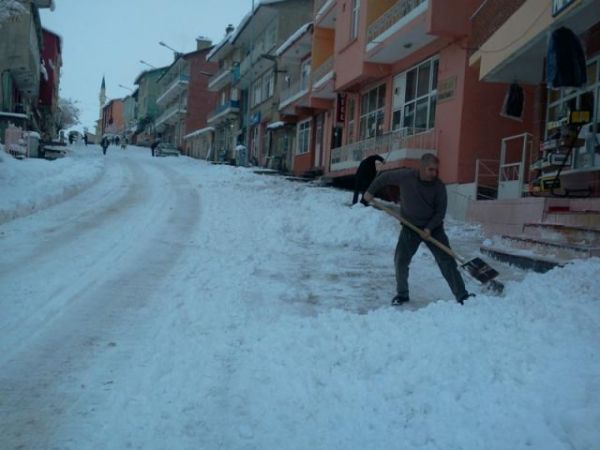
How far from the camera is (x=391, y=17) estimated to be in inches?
674

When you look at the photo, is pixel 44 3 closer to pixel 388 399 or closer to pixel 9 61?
pixel 9 61

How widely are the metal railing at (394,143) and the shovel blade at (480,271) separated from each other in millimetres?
9681

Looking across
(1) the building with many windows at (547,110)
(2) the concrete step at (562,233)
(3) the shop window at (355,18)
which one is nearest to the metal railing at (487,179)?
(1) the building with many windows at (547,110)

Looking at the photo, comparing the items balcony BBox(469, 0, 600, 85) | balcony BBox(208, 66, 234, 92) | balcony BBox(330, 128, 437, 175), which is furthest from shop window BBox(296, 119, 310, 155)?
balcony BBox(469, 0, 600, 85)

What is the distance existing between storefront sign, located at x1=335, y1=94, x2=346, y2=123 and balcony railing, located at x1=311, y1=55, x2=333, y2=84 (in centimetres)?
120

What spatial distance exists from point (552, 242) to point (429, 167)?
281 centimetres

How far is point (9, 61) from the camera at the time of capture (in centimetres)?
2936

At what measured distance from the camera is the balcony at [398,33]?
50.6ft

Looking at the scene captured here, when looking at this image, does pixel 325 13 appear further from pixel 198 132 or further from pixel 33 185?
pixel 198 132

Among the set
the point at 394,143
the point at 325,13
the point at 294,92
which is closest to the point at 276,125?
the point at 294,92

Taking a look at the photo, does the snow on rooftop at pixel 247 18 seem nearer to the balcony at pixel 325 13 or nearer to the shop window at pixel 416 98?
the balcony at pixel 325 13

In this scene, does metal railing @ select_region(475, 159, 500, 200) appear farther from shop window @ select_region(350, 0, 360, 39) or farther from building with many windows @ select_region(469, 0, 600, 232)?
shop window @ select_region(350, 0, 360, 39)

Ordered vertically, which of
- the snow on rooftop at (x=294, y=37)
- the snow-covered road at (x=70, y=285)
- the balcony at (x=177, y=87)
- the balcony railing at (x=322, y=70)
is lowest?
the snow-covered road at (x=70, y=285)

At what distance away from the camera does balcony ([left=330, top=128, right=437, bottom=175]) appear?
52.8 ft
